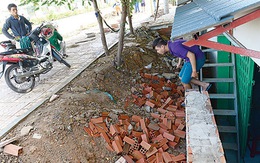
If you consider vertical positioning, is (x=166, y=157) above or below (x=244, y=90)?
below

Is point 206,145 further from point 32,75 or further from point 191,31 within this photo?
point 32,75

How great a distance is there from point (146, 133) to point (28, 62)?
3656mm

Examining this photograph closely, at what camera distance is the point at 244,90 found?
17.5ft

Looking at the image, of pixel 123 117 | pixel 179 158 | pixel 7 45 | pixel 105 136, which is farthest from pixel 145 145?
pixel 7 45

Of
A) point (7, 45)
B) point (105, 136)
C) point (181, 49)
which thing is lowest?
point (105, 136)

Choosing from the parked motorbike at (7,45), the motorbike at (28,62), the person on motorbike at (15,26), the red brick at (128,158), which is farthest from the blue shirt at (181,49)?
the parked motorbike at (7,45)

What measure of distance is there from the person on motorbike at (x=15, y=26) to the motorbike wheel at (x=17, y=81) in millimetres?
1037

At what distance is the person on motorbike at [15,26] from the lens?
6.46 m

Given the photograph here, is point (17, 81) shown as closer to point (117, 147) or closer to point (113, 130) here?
point (113, 130)

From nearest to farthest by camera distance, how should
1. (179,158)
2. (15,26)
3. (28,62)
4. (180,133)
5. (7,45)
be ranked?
1. (179,158)
2. (180,133)
3. (28,62)
4. (7,45)
5. (15,26)

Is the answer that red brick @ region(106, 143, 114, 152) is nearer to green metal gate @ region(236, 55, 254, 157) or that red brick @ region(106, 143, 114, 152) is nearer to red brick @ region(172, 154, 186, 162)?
red brick @ region(172, 154, 186, 162)

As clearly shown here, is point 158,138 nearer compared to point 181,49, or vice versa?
point 181,49

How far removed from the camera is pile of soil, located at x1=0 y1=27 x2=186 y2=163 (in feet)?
12.5

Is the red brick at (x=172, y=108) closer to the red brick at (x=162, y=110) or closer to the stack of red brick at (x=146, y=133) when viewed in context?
the stack of red brick at (x=146, y=133)
